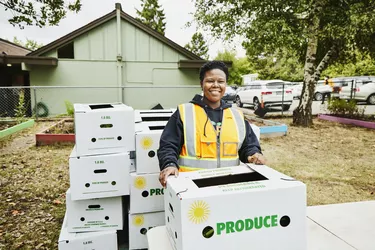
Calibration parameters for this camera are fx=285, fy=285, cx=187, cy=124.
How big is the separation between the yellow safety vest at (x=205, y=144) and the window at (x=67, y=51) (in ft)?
40.4

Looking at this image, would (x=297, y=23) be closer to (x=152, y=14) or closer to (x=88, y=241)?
(x=88, y=241)

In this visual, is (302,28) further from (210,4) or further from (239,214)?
(239,214)

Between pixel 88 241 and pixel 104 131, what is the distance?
1045mm

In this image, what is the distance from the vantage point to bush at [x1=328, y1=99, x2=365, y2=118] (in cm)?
1122

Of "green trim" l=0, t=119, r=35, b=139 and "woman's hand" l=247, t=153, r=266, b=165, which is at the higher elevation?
"woman's hand" l=247, t=153, r=266, b=165

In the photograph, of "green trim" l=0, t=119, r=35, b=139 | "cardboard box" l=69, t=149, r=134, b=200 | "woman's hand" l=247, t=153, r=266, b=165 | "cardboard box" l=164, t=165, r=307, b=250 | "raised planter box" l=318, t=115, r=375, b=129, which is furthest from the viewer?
"raised planter box" l=318, t=115, r=375, b=129

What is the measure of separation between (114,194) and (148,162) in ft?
1.44

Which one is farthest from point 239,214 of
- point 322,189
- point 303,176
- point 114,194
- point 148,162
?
point 303,176

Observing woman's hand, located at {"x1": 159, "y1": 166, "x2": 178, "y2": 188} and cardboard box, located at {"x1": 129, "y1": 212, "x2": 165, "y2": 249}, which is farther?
cardboard box, located at {"x1": 129, "y1": 212, "x2": 165, "y2": 249}

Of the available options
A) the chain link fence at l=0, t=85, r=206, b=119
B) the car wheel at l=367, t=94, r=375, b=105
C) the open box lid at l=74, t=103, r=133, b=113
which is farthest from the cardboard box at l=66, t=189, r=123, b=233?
the car wheel at l=367, t=94, r=375, b=105

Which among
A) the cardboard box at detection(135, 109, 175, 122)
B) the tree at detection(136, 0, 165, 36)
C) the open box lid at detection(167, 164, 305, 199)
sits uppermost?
the tree at detection(136, 0, 165, 36)

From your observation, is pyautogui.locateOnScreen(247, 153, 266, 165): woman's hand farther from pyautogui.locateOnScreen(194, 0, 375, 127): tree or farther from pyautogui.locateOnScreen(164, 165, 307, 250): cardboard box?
pyautogui.locateOnScreen(194, 0, 375, 127): tree

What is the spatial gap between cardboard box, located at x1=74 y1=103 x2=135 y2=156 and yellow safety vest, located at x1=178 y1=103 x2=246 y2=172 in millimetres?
853

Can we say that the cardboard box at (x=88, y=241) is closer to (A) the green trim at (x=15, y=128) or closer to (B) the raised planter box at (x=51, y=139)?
(B) the raised planter box at (x=51, y=139)
